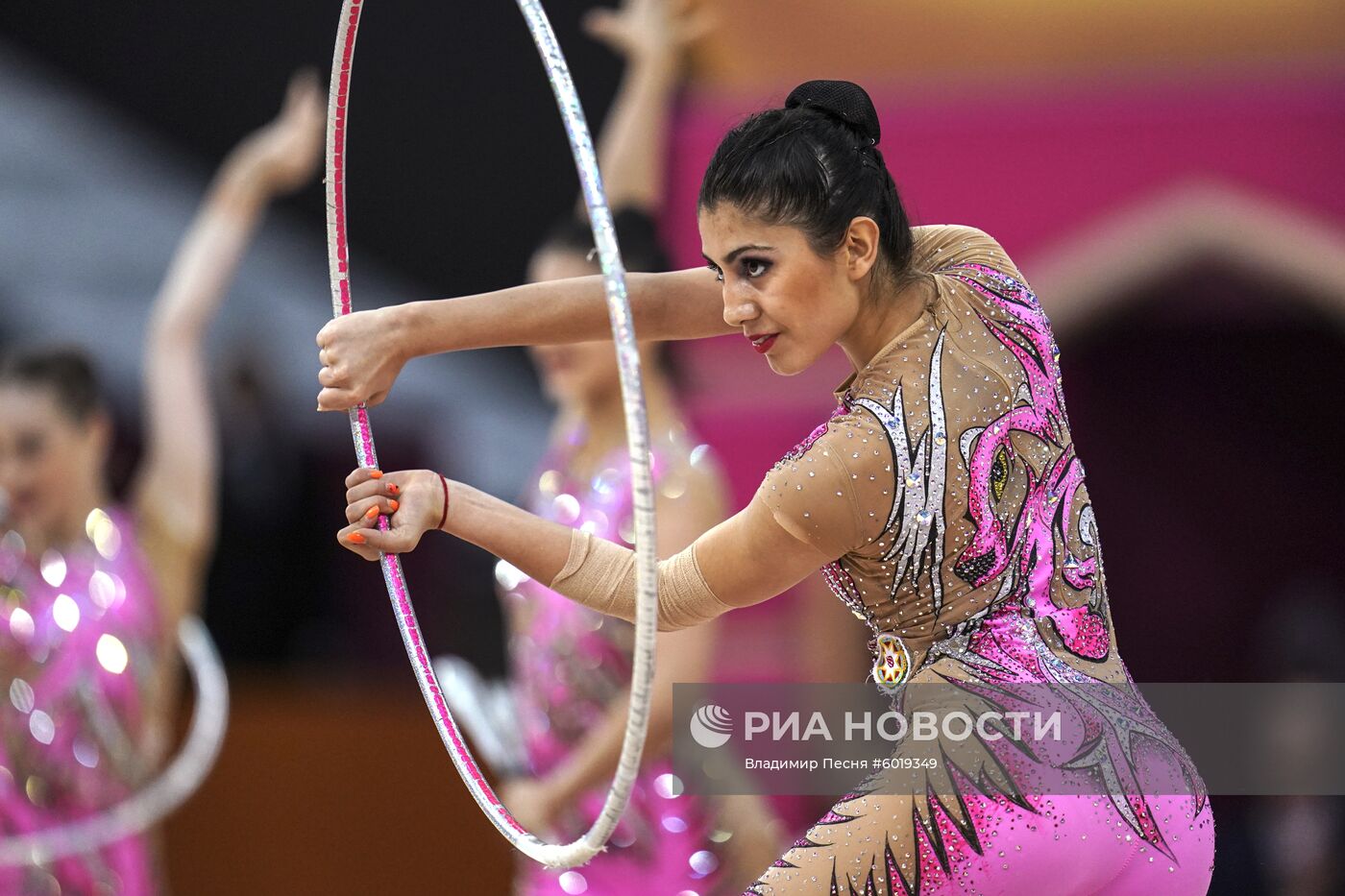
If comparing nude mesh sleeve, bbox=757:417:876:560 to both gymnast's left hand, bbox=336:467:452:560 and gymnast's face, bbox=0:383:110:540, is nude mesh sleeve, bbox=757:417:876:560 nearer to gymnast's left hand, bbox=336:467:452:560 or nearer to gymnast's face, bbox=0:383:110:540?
gymnast's left hand, bbox=336:467:452:560

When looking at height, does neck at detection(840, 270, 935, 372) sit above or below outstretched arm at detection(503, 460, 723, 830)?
above

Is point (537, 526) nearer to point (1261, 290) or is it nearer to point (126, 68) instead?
point (1261, 290)

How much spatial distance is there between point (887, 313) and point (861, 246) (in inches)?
3.2

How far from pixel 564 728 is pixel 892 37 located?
1.95 metres

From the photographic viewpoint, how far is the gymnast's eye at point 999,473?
5.36ft

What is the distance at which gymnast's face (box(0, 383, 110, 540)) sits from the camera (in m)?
3.75

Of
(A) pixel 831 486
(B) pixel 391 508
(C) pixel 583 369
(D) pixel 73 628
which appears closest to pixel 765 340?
(A) pixel 831 486

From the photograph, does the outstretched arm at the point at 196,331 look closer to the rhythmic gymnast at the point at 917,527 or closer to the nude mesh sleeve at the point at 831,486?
the rhythmic gymnast at the point at 917,527

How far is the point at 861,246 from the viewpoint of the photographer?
1.67 metres

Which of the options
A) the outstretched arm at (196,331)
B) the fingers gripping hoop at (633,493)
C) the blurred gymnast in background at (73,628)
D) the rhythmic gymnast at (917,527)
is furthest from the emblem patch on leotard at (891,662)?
the outstretched arm at (196,331)

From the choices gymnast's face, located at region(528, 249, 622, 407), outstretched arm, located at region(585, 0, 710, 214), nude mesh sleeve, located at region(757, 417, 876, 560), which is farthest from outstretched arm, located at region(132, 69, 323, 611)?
nude mesh sleeve, located at region(757, 417, 876, 560)

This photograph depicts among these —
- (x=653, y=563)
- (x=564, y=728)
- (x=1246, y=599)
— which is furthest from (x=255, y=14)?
(x=653, y=563)

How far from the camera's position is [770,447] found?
4059 mm

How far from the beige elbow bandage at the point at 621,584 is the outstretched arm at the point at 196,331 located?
270 centimetres
